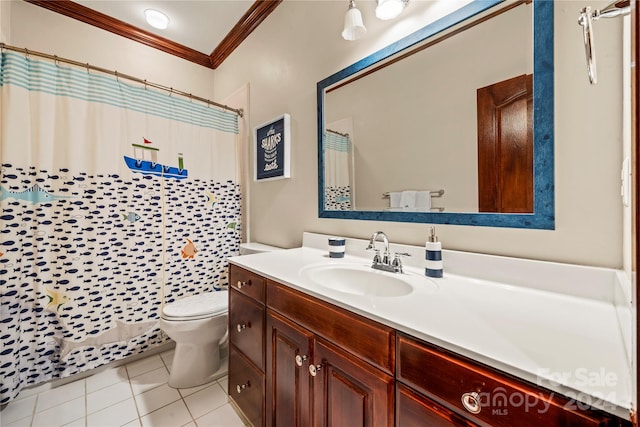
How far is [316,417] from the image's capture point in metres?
0.87

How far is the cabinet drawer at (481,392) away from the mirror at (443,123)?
0.58 meters

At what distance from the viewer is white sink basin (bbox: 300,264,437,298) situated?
3.24 feet

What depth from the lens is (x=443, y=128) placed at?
1.10 meters

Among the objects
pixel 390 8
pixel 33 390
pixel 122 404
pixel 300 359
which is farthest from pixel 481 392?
pixel 33 390

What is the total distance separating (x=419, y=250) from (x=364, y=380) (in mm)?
568

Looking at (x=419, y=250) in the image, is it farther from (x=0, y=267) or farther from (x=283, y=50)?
(x=0, y=267)

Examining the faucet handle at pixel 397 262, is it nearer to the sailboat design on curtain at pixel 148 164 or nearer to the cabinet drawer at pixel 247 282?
the cabinet drawer at pixel 247 282

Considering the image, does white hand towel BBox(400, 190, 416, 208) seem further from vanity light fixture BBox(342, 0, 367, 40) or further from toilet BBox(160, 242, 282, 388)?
toilet BBox(160, 242, 282, 388)

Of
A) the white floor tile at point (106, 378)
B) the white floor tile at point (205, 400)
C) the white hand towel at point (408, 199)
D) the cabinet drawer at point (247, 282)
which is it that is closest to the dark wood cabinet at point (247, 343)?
the cabinet drawer at point (247, 282)

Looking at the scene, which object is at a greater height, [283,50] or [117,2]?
[117,2]

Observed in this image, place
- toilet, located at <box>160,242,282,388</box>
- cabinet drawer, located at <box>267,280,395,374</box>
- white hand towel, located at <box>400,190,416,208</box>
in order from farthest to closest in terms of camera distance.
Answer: toilet, located at <box>160,242,282,388</box> < white hand towel, located at <box>400,190,416,208</box> < cabinet drawer, located at <box>267,280,395,374</box>

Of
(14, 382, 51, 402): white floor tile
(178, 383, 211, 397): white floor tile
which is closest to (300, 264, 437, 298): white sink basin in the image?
(178, 383, 211, 397): white floor tile

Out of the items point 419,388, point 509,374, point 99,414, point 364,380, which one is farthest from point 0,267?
point 509,374

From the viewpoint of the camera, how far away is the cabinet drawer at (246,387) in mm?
1170
